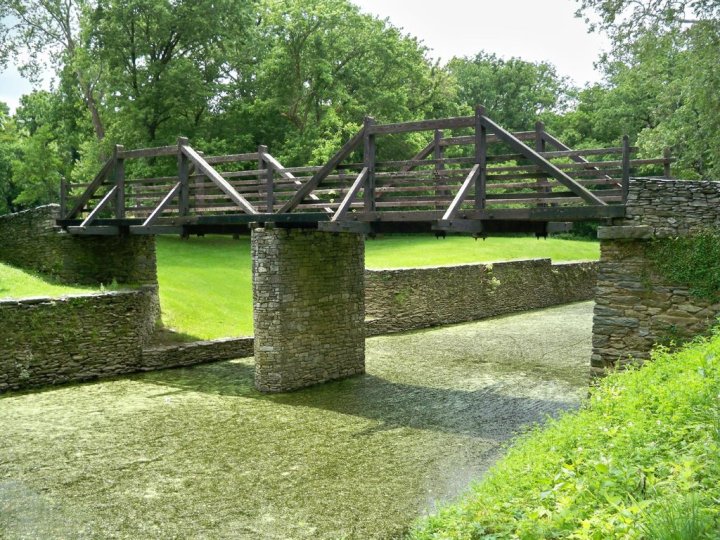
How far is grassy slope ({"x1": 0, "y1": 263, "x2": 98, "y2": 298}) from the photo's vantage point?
640 inches

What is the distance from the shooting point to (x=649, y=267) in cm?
1144

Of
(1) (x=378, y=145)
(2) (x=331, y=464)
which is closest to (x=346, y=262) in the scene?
(2) (x=331, y=464)

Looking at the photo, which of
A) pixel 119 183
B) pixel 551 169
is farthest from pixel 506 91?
pixel 551 169

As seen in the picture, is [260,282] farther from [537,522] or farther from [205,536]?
[537,522]

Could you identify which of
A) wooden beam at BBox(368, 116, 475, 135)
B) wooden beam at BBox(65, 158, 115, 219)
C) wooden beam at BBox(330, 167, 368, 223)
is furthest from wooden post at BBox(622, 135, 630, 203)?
wooden beam at BBox(65, 158, 115, 219)

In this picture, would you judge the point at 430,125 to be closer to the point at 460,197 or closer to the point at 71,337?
the point at 460,197

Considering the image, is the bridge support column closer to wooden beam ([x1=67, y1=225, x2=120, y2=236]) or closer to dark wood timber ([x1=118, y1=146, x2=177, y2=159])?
dark wood timber ([x1=118, y1=146, x2=177, y2=159])

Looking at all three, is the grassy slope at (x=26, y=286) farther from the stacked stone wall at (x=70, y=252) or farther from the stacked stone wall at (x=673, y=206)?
the stacked stone wall at (x=673, y=206)

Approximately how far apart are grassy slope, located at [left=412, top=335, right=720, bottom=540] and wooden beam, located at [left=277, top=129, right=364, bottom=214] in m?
7.23

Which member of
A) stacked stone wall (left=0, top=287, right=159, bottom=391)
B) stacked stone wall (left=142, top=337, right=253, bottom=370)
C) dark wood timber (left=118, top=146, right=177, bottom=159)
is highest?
dark wood timber (left=118, top=146, right=177, bottom=159)

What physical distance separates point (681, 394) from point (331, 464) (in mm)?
5194

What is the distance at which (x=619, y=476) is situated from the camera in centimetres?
579

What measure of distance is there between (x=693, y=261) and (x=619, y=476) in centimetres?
626

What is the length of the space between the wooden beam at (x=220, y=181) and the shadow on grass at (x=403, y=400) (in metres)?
3.90
